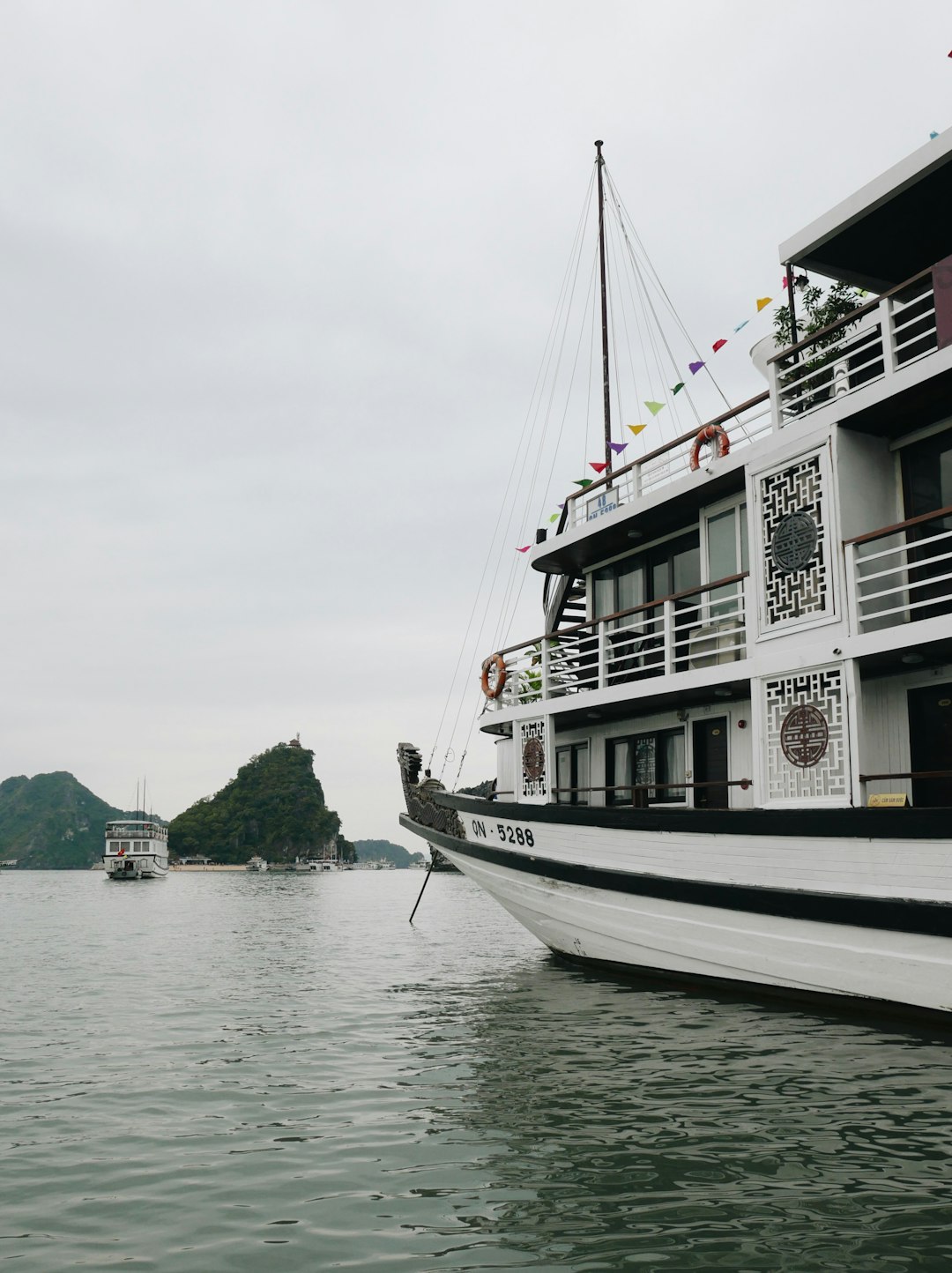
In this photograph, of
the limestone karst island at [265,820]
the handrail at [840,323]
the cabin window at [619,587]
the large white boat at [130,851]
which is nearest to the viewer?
the handrail at [840,323]

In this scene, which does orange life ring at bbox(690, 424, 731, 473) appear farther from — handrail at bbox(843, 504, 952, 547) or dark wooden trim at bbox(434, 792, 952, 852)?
dark wooden trim at bbox(434, 792, 952, 852)

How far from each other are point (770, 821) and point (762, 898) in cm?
72

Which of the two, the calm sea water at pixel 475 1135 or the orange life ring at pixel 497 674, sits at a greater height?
the orange life ring at pixel 497 674

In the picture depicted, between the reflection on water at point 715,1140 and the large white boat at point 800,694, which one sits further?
the large white boat at point 800,694

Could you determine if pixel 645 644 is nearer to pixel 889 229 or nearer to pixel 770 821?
pixel 770 821

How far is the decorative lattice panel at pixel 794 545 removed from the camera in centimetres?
963

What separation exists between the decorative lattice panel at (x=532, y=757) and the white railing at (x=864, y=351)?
514cm

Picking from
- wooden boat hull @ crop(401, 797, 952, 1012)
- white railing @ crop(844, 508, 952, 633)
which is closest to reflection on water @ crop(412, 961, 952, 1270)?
wooden boat hull @ crop(401, 797, 952, 1012)

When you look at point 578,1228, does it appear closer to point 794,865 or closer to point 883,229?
point 794,865

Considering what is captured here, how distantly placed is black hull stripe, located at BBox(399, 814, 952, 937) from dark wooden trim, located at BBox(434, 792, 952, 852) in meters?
0.48

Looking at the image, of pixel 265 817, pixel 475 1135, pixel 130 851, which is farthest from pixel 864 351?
pixel 265 817

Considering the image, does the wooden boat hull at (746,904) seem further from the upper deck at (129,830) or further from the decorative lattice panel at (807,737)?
the upper deck at (129,830)

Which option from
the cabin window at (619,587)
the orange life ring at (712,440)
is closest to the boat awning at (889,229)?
the orange life ring at (712,440)

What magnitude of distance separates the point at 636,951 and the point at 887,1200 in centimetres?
618
